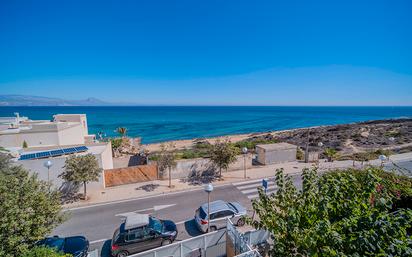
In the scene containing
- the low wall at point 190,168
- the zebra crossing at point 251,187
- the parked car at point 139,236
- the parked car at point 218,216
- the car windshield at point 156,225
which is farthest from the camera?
the low wall at point 190,168

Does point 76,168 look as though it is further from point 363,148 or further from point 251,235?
point 363,148

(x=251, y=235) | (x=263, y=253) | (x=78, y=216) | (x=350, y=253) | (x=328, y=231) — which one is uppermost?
(x=328, y=231)


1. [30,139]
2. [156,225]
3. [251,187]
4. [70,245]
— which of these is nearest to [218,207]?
[156,225]

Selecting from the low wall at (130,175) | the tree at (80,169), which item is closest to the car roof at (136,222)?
the tree at (80,169)

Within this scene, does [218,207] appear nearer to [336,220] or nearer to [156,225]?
[156,225]

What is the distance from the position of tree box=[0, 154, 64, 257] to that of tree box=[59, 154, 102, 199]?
557 centimetres

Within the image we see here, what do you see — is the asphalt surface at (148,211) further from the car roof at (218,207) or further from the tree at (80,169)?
the tree at (80,169)

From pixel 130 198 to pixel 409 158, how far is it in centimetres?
3152

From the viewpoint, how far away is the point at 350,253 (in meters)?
4.16

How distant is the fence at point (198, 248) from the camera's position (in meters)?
8.47

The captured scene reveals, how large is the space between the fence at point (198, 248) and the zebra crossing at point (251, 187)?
701 centimetres

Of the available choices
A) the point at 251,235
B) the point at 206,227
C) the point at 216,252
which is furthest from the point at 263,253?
the point at 206,227

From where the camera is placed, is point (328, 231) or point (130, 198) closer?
point (328, 231)

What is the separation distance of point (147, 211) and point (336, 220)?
11843 millimetres
